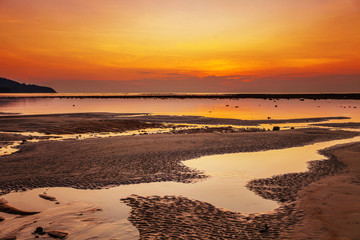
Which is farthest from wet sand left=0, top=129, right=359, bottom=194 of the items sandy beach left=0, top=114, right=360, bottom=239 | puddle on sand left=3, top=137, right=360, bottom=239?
puddle on sand left=3, top=137, right=360, bottom=239

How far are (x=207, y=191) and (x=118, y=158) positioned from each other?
749cm

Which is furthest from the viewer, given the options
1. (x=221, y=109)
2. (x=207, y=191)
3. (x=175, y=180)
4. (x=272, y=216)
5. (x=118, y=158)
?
(x=221, y=109)

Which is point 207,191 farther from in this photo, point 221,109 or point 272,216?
point 221,109

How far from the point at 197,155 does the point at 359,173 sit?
8.81m

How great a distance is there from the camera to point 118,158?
17.7m

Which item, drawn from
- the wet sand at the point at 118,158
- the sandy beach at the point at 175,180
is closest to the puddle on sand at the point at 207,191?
the sandy beach at the point at 175,180

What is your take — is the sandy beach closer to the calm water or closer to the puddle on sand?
the puddle on sand

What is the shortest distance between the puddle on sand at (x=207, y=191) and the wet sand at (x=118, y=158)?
A: 2.55 feet

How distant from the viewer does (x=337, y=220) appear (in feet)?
29.2

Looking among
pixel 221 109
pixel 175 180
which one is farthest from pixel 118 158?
pixel 221 109

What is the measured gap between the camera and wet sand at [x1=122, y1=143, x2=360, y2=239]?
8086 millimetres

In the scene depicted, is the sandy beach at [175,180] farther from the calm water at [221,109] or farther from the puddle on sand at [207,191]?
the calm water at [221,109]

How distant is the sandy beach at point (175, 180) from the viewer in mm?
8352

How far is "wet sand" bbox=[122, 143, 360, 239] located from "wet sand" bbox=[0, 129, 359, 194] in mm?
3328
